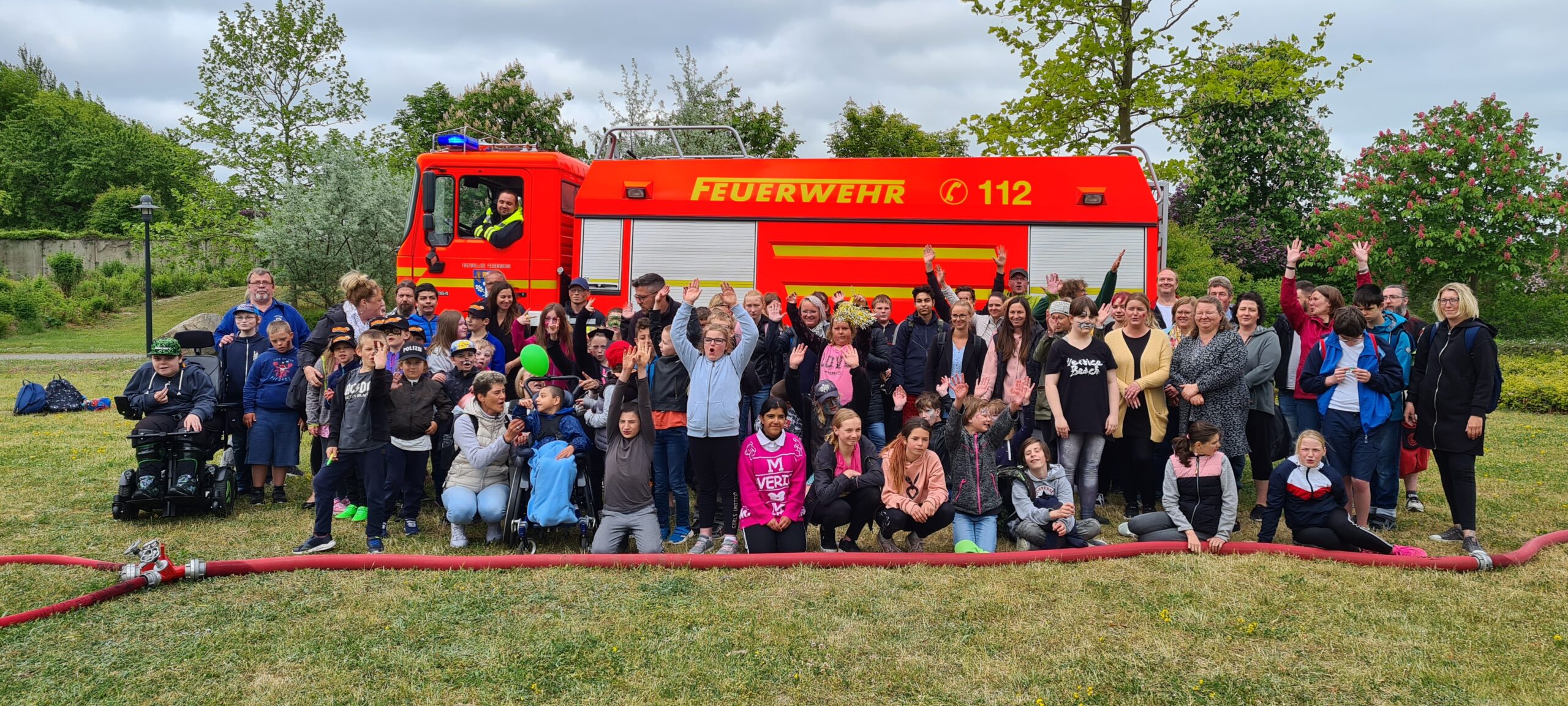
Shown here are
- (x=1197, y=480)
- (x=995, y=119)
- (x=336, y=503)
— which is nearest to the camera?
(x=1197, y=480)

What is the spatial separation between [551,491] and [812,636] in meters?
2.49

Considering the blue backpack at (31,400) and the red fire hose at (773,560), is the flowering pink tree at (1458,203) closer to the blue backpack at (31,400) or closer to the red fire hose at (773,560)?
the red fire hose at (773,560)

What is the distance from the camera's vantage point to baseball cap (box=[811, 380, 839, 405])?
270 inches

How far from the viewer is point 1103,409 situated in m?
6.78

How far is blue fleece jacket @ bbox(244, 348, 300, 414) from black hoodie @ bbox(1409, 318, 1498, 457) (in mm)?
8516

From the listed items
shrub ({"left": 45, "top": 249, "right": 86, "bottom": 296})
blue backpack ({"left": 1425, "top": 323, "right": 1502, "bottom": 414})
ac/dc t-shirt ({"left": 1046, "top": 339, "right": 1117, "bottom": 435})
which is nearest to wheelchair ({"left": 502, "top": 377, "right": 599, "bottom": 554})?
ac/dc t-shirt ({"left": 1046, "top": 339, "right": 1117, "bottom": 435})

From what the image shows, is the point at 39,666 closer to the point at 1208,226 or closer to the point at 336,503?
the point at 336,503

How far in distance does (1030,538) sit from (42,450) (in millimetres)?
10313

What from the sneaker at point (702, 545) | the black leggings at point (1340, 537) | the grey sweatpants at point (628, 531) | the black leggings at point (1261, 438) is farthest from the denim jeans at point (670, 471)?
the black leggings at point (1261, 438)

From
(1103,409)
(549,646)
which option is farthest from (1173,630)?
(549,646)

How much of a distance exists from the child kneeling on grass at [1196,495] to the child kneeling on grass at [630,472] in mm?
3357

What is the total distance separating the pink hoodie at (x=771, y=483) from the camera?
6.14m

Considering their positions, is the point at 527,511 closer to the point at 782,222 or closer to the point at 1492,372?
the point at 782,222

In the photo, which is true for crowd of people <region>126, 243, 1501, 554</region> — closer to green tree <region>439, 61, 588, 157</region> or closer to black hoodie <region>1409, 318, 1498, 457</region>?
black hoodie <region>1409, 318, 1498, 457</region>
